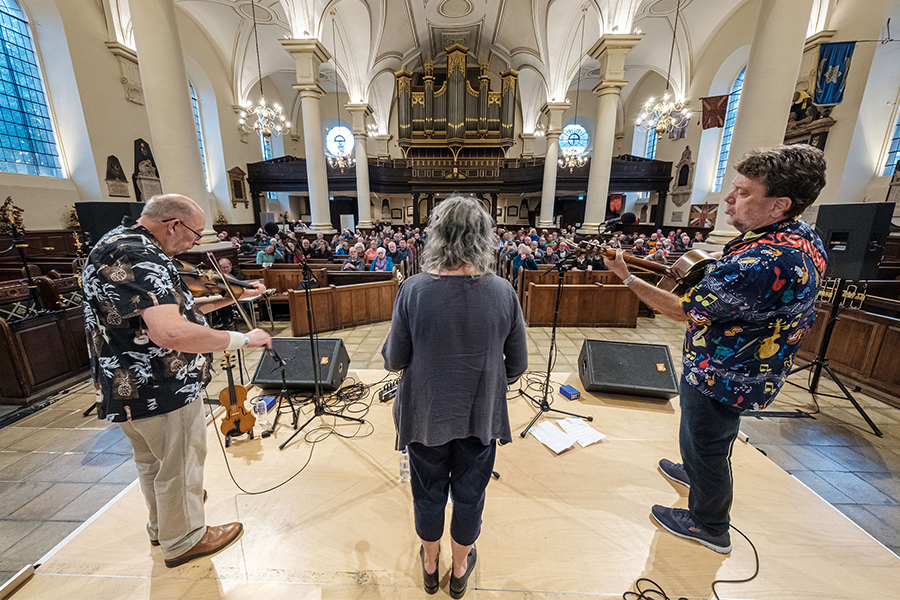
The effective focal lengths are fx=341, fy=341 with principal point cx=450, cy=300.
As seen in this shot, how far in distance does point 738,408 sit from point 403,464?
5.89 feet

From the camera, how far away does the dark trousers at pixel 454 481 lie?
1316 mm

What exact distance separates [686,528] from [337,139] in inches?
896

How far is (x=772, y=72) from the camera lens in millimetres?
4391

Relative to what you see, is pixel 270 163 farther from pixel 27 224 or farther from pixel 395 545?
pixel 395 545

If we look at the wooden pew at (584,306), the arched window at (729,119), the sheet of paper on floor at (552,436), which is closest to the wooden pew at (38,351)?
the sheet of paper on floor at (552,436)

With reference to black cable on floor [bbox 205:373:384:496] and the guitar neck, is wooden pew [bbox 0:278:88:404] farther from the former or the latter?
the guitar neck

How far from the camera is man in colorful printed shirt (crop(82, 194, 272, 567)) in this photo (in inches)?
50.3

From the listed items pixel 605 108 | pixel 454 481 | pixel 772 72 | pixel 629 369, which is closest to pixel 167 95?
pixel 454 481

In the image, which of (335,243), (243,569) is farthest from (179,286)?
(335,243)

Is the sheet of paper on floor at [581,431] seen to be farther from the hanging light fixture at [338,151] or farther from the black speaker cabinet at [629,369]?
the hanging light fixture at [338,151]

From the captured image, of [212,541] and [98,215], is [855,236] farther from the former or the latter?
[98,215]

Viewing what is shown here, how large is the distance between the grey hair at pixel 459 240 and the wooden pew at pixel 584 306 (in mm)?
4963

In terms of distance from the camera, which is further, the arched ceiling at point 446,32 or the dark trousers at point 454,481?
the arched ceiling at point 446,32

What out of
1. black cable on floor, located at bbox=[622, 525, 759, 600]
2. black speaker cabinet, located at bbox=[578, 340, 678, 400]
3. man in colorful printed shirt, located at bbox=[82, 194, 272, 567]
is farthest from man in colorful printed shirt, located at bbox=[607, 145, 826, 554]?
man in colorful printed shirt, located at bbox=[82, 194, 272, 567]
